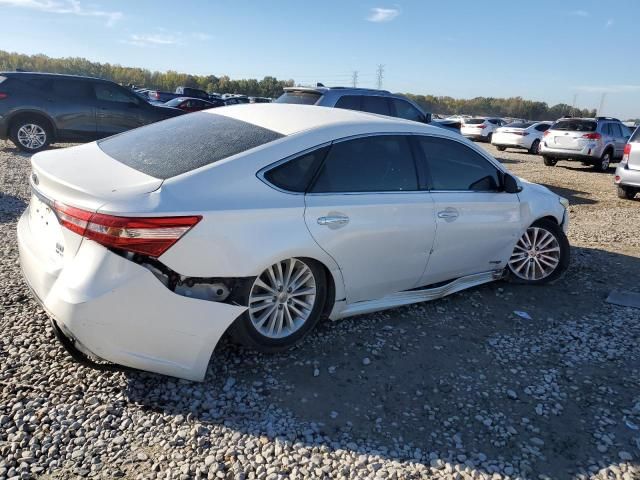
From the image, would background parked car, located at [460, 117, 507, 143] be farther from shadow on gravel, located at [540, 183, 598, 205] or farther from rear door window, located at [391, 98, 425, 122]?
rear door window, located at [391, 98, 425, 122]

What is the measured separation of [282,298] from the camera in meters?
3.35

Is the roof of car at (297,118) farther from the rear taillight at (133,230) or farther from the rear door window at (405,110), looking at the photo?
the rear door window at (405,110)

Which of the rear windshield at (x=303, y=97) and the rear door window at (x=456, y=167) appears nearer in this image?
the rear door window at (x=456, y=167)

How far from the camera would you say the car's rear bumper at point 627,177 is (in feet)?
33.1

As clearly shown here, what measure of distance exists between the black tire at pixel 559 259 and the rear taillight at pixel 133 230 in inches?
137

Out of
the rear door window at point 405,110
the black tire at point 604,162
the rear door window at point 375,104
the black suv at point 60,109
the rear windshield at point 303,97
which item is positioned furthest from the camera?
the black tire at point 604,162

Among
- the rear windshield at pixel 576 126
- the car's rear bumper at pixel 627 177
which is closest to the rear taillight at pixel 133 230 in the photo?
the car's rear bumper at pixel 627 177

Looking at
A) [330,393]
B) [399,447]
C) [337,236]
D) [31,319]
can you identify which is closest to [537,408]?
[399,447]

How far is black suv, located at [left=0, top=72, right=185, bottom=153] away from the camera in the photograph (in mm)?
10922

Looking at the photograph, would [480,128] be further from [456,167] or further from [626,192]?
[456,167]

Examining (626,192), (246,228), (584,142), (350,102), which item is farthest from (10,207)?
(584,142)

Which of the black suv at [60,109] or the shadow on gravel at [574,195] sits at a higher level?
the black suv at [60,109]

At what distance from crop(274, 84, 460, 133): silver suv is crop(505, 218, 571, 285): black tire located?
178 inches

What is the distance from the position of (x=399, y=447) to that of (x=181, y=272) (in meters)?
1.45
